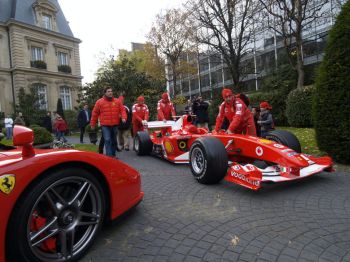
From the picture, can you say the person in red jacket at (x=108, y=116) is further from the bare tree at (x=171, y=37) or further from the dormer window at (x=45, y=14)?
the dormer window at (x=45, y=14)

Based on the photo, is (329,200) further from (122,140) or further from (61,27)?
(61,27)

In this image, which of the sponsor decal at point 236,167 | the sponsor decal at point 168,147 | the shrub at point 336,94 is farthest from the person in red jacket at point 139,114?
the sponsor decal at point 236,167

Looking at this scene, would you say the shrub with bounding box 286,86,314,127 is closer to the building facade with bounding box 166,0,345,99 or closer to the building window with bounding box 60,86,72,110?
the building facade with bounding box 166,0,345,99

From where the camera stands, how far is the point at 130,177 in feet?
10.6

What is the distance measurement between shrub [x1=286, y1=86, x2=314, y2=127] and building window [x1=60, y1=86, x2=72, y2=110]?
28670mm

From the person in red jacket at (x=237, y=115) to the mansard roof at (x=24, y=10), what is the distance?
33.4 metres

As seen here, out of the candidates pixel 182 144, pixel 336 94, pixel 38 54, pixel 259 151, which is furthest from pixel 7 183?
pixel 38 54

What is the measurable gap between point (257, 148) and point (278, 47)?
87.3 ft

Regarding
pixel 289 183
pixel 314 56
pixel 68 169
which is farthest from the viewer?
pixel 314 56

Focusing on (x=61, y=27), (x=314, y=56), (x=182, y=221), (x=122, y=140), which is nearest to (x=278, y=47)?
(x=314, y=56)

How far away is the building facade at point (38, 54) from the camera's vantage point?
32594 mm

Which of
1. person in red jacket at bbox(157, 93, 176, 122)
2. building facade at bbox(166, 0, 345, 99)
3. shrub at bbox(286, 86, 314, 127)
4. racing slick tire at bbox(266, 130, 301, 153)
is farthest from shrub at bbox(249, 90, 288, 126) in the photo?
racing slick tire at bbox(266, 130, 301, 153)

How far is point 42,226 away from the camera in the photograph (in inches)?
98.2

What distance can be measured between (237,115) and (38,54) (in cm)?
3497
